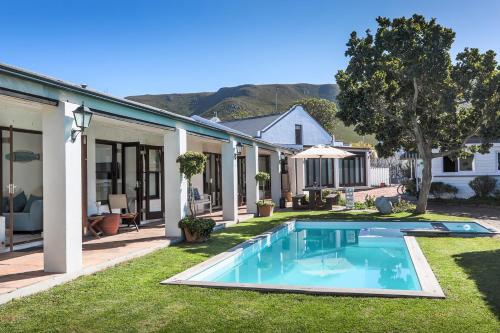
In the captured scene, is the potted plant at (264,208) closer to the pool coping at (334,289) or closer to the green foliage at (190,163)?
the green foliage at (190,163)

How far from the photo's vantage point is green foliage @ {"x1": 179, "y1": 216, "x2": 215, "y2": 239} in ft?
31.8

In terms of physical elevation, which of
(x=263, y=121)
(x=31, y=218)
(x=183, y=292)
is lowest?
(x=183, y=292)

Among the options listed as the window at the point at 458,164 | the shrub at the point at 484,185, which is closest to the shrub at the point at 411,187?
the window at the point at 458,164

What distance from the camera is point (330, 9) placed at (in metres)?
14.1

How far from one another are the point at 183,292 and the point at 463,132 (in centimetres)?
1256

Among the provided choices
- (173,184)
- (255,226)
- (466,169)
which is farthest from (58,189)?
(466,169)

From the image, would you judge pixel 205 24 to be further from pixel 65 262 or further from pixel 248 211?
pixel 65 262

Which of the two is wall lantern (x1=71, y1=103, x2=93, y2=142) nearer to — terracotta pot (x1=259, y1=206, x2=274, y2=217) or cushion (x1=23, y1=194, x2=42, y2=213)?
cushion (x1=23, y1=194, x2=42, y2=213)

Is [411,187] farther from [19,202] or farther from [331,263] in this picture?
[19,202]

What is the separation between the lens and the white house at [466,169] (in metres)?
20.9

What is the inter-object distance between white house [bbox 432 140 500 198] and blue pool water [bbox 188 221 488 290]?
31.3ft

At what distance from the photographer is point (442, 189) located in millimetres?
21219

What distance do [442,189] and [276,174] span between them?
854cm

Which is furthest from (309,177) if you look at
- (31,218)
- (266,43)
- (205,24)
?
(31,218)
